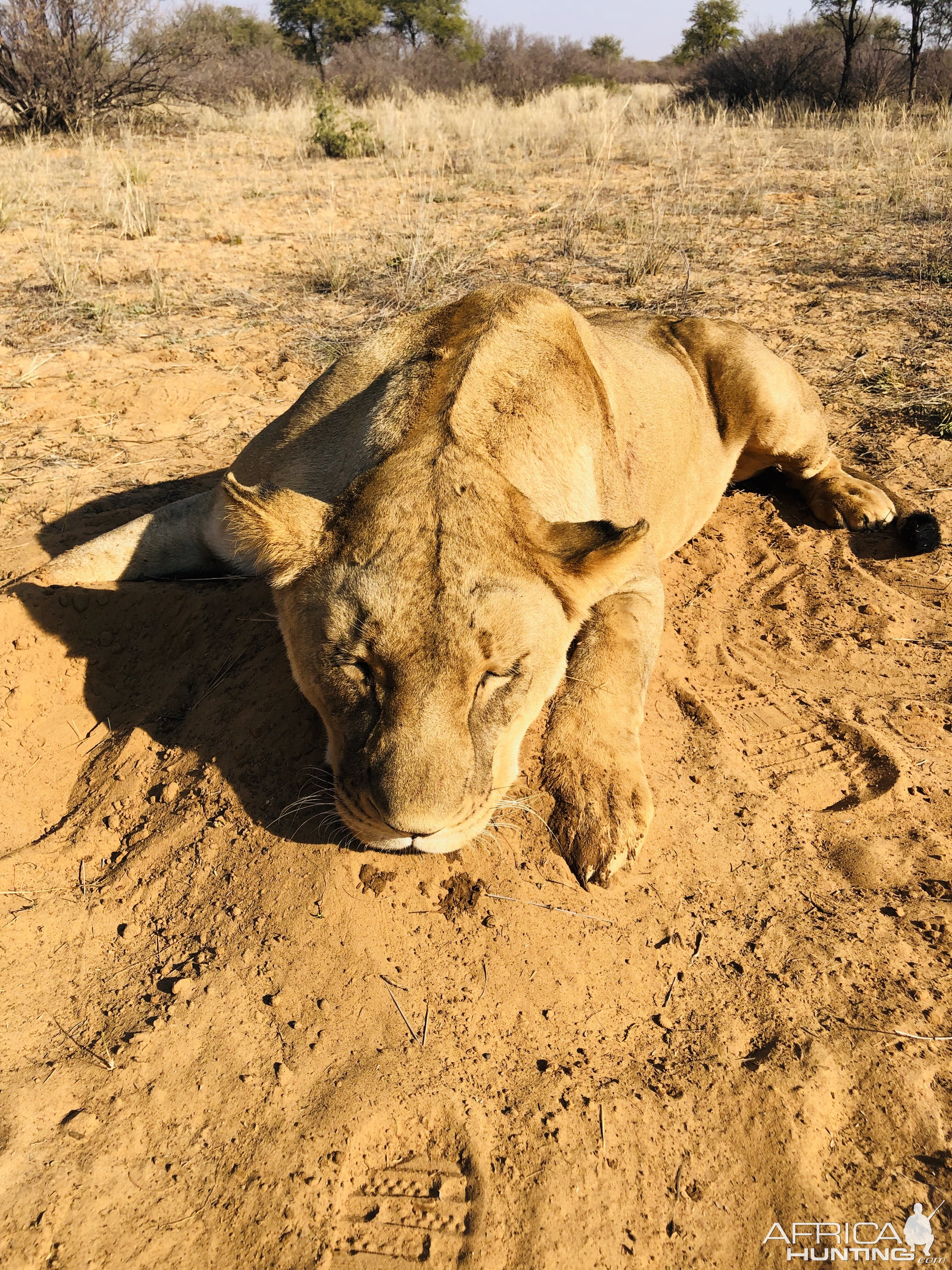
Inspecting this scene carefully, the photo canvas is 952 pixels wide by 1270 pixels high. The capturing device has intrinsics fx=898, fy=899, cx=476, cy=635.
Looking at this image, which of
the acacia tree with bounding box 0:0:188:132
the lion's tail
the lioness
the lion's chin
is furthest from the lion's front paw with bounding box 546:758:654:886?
the acacia tree with bounding box 0:0:188:132

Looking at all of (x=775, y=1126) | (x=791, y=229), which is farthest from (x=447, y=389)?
(x=791, y=229)

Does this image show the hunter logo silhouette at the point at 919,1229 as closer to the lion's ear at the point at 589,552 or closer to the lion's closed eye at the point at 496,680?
the lion's closed eye at the point at 496,680

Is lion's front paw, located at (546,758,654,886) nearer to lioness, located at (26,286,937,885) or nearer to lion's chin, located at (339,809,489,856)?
lioness, located at (26,286,937,885)

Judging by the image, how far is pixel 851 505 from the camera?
228 inches

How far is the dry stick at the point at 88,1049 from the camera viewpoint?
281 centimetres

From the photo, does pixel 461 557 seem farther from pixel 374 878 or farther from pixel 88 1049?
pixel 88 1049

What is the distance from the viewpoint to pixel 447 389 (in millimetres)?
3352

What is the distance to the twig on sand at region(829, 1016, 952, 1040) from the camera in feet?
9.18

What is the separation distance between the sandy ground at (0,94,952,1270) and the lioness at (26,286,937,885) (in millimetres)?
294

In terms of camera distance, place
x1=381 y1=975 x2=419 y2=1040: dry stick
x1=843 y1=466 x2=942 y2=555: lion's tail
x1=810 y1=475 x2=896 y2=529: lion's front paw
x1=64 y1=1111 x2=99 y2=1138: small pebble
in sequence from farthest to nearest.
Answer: x1=810 y1=475 x2=896 y2=529: lion's front paw
x1=843 y1=466 x2=942 y2=555: lion's tail
x1=381 y1=975 x2=419 y2=1040: dry stick
x1=64 y1=1111 x2=99 y2=1138: small pebble

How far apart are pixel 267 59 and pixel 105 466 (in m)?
30.1

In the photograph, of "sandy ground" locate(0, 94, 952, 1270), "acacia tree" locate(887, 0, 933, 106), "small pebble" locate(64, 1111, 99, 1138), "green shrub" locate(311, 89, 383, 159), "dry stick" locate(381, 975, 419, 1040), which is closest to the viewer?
"sandy ground" locate(0, 94, 952, 1270)

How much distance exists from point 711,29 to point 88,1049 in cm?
4214

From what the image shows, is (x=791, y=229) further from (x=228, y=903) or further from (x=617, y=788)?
(x=228, y=903)
